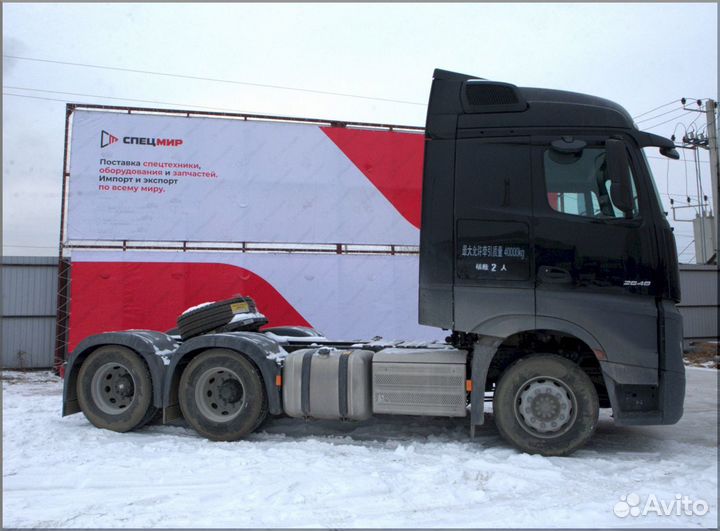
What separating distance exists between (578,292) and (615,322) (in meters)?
0.44

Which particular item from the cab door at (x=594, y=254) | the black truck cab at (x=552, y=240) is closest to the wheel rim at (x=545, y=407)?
the black truck cab at (x=552, y=240)

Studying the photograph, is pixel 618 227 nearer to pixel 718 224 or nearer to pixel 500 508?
pixel 500 508

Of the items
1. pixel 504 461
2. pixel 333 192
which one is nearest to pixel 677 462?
pixel 504 461

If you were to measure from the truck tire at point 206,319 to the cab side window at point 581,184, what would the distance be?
4.02 metres

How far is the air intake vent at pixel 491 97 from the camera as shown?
5.88m

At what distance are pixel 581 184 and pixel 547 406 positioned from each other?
226 cm

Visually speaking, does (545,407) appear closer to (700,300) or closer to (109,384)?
(109,384)

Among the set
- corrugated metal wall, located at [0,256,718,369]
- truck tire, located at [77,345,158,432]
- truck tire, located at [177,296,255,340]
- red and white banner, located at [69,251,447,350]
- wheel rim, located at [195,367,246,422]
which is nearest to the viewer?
wheel rim, located at [195,367,246,422]

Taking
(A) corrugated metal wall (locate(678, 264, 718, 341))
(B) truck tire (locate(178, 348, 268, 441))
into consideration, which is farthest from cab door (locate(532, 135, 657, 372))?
(A) corrugated metal wall (locate(678, 264, 718, 341))

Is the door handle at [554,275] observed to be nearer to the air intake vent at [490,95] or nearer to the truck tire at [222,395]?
the air intake vent at [490,95]

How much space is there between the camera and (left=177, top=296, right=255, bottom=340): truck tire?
6.88m

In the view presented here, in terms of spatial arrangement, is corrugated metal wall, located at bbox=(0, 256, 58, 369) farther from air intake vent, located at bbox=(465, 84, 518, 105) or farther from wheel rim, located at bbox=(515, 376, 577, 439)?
wheel rim, located at bbox=(515, 376, 577, 439)

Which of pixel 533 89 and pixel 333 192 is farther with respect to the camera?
pixel 333 192

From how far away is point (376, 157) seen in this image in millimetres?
13258
